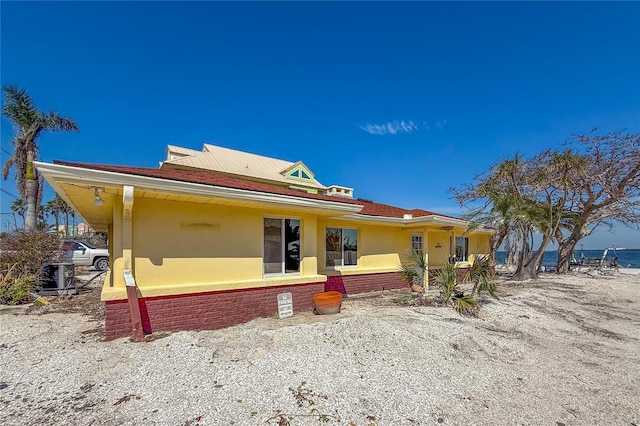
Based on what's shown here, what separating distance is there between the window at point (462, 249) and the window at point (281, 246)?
10.5 meters

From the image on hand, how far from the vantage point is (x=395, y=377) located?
446 centimetres

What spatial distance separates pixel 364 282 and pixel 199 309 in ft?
21.1

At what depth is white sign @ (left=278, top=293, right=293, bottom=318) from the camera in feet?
24.7

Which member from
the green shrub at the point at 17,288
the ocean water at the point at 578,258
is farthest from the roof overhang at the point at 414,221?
the green shrub at the point at 17,288

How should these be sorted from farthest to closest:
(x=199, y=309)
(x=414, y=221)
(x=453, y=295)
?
1. (x=414, y=221)
2. (x=453, y=295)
3. (x=199, y=309)

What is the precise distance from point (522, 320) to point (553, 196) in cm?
1199

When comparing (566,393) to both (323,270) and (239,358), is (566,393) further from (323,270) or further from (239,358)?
(323,270)

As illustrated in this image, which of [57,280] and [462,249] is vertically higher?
[462,249]

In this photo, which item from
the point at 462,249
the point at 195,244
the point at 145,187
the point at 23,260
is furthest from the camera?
the point at 462,249

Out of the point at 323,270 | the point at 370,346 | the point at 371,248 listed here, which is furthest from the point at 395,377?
the point at 371,248

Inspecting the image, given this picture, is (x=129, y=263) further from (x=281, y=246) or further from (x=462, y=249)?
(x=462, y=249)

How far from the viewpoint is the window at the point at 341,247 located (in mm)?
10836

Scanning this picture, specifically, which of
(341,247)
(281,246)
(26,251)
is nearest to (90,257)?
(26,251)

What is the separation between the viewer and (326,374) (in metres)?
4.38
